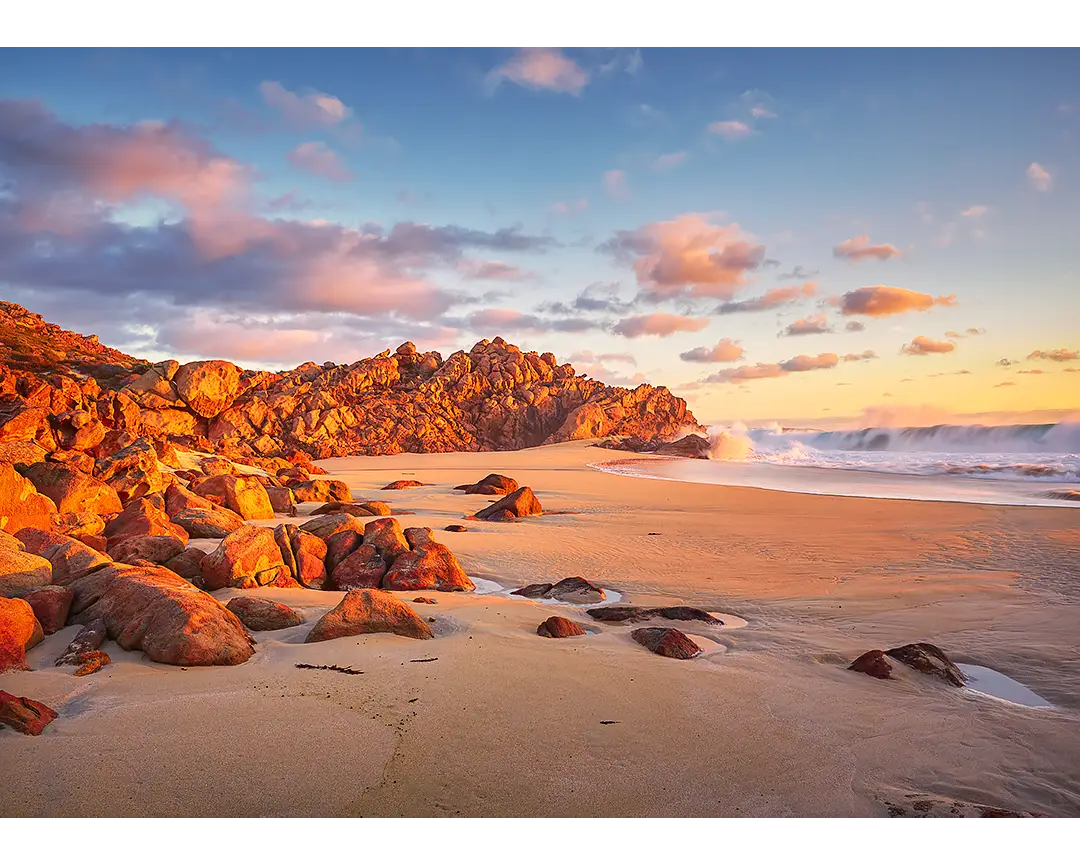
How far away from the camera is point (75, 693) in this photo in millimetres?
3852

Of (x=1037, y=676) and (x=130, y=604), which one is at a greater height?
(x=130, y=604)

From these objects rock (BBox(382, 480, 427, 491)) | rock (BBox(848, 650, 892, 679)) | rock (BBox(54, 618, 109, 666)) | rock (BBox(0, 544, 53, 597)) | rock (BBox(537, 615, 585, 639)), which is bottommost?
rock (BBox(382, 480, 427, 491))

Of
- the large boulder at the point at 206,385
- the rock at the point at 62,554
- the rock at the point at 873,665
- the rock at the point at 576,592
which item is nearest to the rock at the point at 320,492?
the rock at the point at 62,554

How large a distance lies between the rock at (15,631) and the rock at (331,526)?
4.32 meters

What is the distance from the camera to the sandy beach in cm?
291

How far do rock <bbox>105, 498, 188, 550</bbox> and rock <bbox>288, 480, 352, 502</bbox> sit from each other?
683 centimetres

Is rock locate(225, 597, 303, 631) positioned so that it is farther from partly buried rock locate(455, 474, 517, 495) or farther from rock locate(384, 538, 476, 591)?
partly buried rock locate(455, 474, 517, 495)

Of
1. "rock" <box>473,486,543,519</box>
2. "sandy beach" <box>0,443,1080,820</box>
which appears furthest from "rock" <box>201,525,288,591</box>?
"rock" <box>473,486,543,519</box>

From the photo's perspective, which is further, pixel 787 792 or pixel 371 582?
pixel 371 582

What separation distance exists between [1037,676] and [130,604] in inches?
296

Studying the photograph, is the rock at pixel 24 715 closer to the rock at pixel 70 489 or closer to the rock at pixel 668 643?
the rock at pixel 668 643

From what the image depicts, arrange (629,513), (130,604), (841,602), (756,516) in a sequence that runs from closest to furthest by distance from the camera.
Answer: (130,604) < (841,602) < (756,516) < (629,513)
